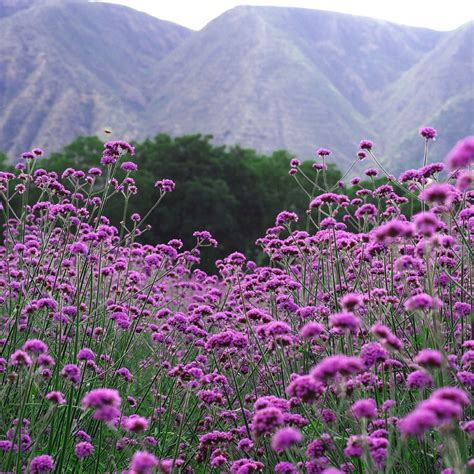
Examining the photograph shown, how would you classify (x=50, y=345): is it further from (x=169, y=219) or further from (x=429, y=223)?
(x=169, y=219)

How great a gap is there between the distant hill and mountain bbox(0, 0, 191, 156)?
30 cm

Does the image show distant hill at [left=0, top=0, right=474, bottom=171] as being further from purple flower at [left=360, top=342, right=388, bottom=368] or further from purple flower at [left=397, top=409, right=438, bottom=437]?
purple flower at [left=397, top=409, right=438, bottom=437]

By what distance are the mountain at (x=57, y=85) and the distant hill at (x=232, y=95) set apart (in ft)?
0.97

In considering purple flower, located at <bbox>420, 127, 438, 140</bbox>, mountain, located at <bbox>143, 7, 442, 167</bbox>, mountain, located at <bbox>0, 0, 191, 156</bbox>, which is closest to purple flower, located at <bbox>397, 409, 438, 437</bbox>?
purple flower, located at <bbox>420, 127, 438, 140</bbox>

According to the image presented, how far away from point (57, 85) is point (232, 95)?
45340 mm

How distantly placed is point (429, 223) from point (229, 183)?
104 feet

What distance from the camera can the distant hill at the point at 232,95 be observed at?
14212 centimetres

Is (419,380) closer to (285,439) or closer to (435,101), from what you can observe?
(285,439)

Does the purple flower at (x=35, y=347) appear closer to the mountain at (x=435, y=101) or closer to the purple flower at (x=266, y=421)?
the purple flower at (x=266, y=421)

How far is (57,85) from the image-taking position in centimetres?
15600

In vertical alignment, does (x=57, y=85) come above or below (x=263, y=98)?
below

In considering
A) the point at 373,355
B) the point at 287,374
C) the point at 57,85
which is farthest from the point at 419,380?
the point at 57,85

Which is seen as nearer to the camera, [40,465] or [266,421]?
[266,421]

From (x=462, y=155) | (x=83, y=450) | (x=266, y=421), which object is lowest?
(x=83, y=450)
